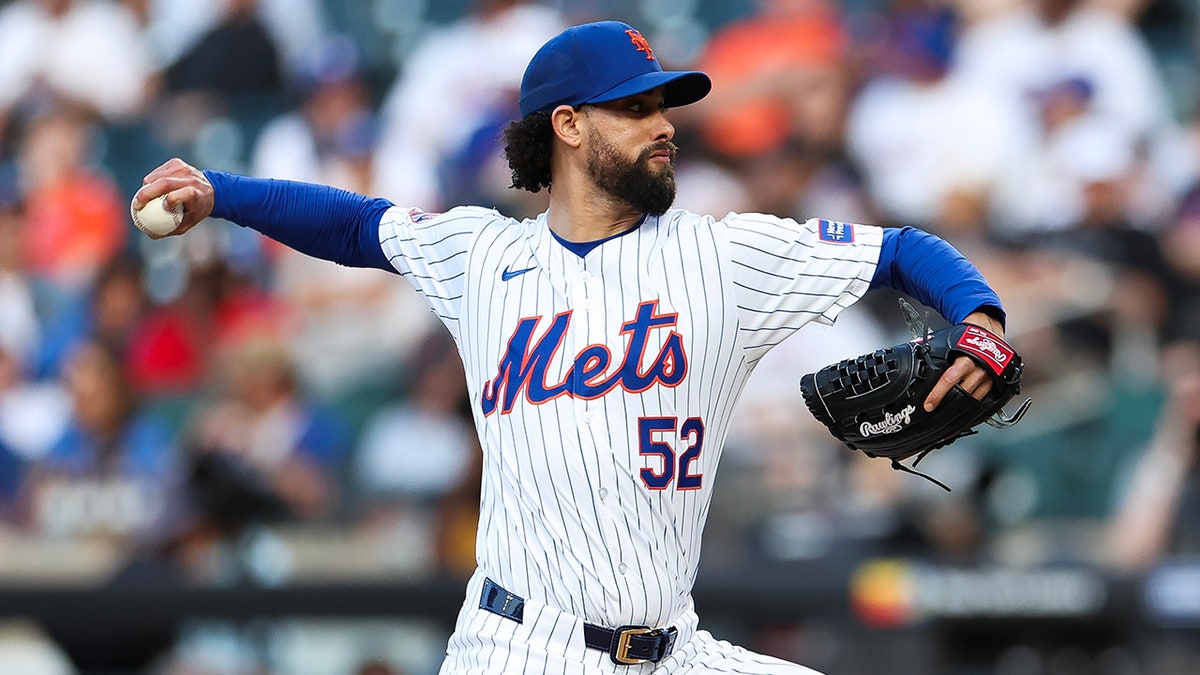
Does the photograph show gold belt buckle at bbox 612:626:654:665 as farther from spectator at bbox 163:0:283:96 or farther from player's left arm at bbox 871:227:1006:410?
spectator at bbox 163:0:283:96

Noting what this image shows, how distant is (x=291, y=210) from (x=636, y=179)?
2.48 feet

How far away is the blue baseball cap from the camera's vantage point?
3.30 m

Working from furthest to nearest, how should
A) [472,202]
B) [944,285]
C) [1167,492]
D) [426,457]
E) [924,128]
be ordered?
[924,128] → [472,202] → [426,457] → [1167,492] → [944,285]

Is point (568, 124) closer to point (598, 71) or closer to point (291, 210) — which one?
point (598, 71)

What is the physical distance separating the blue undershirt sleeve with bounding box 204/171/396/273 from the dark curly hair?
1.01ft

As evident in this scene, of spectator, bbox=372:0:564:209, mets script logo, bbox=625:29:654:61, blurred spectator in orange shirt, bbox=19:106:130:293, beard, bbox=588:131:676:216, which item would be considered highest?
spectator, bbox=372:0:564:209

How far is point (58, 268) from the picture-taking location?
8.02 meters

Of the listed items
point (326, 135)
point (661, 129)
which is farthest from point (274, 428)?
point (661, 129)

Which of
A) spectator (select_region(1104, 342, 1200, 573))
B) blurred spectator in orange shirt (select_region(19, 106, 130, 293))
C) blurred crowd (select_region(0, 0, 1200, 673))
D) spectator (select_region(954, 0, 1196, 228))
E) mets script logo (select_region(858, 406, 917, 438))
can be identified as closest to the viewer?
mets script logo (select_region(858, 406, 917, 438))

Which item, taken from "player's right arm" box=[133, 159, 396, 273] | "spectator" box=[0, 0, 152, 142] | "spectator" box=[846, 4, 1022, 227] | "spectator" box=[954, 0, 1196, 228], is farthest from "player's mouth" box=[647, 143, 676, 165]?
"spectator" box=[0, 0, 152, 142]

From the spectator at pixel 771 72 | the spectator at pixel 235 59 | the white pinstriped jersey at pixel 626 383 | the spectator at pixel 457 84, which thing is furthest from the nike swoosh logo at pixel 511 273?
the spectator at pixel 235 59

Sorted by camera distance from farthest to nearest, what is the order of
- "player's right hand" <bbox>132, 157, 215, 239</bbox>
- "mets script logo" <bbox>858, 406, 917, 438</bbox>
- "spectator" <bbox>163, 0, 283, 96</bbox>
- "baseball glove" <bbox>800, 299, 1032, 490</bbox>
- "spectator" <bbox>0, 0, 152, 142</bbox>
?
"spectator" <bbox>0, 0, 152, 142</bbox> → "spectator" <bbox>163, 0, 283, 96</bbox> → "player's right hand" <bbox>132, 157, 215, 239</bbox> → "mets script logo" <bbox>858, 406, 917, 438</bbox> → "baseball glove" <bbox>800, 299, 1032, 490</bbox>

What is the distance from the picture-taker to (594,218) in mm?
3377

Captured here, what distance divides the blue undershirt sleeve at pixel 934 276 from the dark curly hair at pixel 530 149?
774 mm
